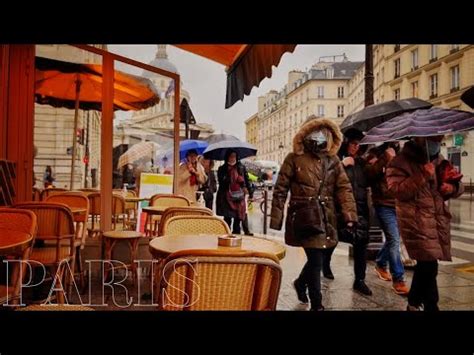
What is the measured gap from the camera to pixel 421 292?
3635 mm

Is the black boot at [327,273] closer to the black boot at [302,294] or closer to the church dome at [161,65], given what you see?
the black boot at [302,294]

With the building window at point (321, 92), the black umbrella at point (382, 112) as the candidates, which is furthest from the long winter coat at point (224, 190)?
the building window at point (321, 92)

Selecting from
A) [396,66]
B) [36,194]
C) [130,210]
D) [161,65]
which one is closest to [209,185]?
[130,210]

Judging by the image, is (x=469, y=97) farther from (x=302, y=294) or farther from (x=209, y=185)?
(x=209, y=185)

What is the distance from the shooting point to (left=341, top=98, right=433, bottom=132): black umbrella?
18.0 ft

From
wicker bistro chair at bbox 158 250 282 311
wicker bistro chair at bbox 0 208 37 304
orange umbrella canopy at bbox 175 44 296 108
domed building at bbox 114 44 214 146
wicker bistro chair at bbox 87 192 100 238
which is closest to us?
wicker bistro chair at bbox 158 250 282 311

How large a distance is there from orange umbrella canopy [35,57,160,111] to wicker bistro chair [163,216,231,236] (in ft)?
10.1

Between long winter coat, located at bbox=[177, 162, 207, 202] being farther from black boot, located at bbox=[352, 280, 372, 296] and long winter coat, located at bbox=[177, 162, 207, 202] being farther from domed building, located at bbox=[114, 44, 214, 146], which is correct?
black boot, located at bbox=[352, 280, 372, 296]

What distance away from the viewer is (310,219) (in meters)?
3.79

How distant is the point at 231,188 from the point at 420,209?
11.3ft

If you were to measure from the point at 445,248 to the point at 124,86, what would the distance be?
15.2 feet

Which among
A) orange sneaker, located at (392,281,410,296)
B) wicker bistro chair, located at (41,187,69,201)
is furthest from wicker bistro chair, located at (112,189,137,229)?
orange sneaker, located at (392,281,410,296)
